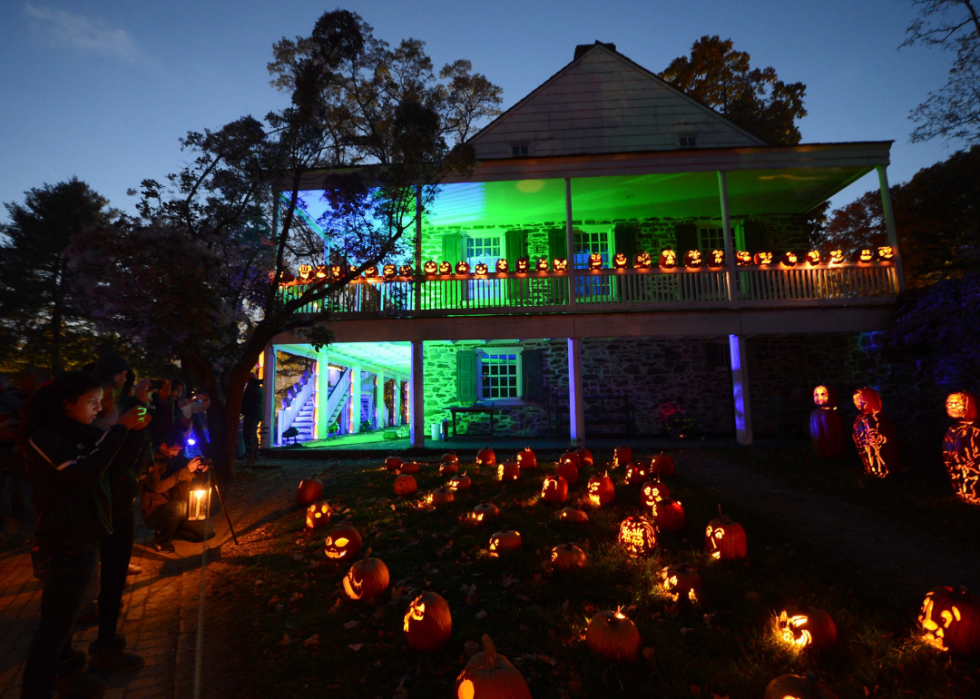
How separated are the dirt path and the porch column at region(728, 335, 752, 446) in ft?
9.81

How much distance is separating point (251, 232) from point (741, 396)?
1146 cm

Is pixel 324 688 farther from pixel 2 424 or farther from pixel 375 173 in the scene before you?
pixel 375 173

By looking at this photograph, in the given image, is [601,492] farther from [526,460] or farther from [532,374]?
[532,374]

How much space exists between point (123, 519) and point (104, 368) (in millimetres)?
1079

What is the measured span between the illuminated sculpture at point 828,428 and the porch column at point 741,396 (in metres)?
2.46

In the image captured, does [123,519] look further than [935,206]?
No

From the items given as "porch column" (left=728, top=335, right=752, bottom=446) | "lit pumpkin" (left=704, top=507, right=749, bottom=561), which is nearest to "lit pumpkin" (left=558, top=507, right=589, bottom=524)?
"lit pumpkin" (left=704, top=507, right=749, bottom=561)

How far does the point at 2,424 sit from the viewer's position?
451 cm

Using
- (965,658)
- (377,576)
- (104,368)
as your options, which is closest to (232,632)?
(377,576)

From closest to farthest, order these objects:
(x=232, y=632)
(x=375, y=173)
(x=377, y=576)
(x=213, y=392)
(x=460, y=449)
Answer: (x=232, y=632) < (x=377, y=576) < (x=213, y=392) < (x=375, y=173) < (x=460, y=449)

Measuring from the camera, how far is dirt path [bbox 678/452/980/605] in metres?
4.09

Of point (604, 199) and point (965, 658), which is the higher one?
point (604, 199)

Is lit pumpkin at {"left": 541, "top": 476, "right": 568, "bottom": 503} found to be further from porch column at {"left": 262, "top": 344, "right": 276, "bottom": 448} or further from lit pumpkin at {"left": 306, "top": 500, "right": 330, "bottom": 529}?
porch column at {"left": 262, "top": 344, "right": 276, "bottom": 448}

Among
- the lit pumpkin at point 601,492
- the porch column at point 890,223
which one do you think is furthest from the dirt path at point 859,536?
the porch column at point 890,223
